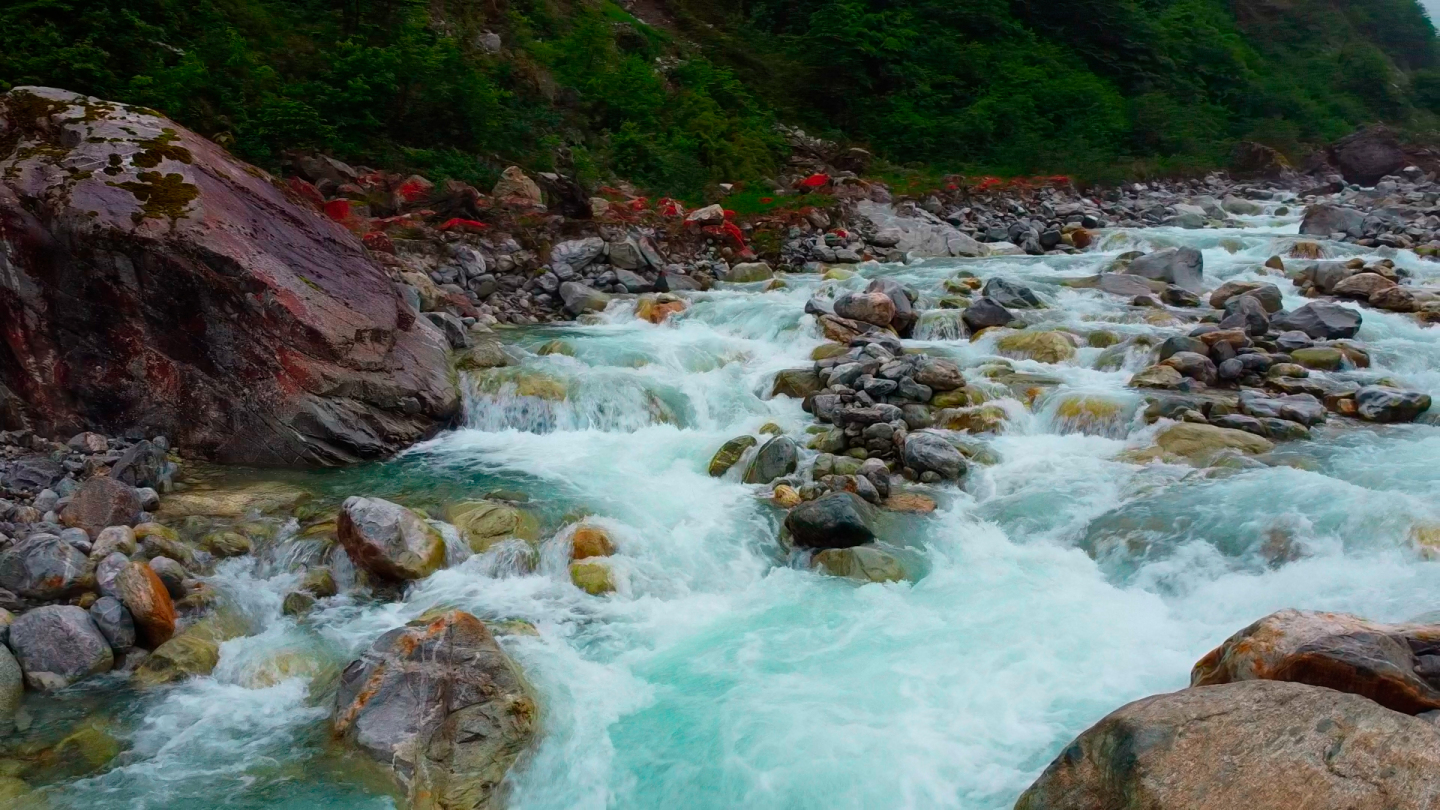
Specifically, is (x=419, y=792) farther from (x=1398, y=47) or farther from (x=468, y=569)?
(x=1398, y=47)

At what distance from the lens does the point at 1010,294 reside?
548 inches

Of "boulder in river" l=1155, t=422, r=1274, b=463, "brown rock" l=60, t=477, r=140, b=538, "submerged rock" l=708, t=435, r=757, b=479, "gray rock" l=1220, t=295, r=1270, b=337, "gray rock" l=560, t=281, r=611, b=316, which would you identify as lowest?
"gray rock" l=560, t=281, r=611, b=316

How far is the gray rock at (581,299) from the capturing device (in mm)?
14805

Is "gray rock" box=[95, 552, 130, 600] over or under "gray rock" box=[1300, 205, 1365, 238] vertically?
under

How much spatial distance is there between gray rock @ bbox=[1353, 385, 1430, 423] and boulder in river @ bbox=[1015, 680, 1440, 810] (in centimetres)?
702

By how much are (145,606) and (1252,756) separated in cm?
626

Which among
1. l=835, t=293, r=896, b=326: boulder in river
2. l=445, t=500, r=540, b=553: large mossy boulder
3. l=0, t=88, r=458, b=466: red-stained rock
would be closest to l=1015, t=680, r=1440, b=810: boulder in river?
l=445, t=500, r=540, b=553: large mossy boulder

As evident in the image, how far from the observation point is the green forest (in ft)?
51.9

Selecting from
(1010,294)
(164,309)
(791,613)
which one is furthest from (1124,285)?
(164,309)

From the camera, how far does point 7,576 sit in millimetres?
5957

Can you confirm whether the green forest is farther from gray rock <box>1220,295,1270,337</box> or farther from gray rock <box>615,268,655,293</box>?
gray rock <box>1220,295,1270,337</box>

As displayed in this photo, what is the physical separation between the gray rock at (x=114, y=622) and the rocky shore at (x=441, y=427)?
0.07 feet

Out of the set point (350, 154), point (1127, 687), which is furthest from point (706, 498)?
point (350, 154)

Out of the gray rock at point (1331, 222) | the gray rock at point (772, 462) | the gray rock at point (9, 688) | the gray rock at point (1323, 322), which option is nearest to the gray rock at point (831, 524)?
the gray rock at point (772, 462)
